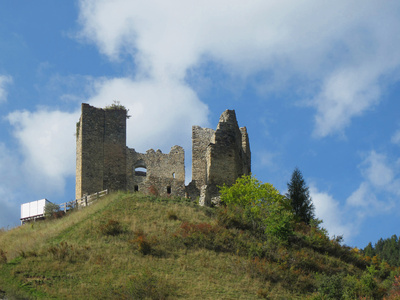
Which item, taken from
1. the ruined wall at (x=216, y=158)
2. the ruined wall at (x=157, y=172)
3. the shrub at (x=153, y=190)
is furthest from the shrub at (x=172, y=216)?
the ruined wall at (x=157, y=172)

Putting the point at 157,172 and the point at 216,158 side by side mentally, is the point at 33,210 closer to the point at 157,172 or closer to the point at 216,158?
the point at 157,172

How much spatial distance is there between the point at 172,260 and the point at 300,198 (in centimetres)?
1794

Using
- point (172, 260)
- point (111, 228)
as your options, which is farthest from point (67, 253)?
point (172, 260)

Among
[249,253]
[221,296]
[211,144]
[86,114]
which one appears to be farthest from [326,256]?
[86,114]

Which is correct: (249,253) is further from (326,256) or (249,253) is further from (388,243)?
(388,243)

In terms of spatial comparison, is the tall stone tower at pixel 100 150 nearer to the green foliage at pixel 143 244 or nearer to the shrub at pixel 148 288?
the green foliage at pixel 143 244

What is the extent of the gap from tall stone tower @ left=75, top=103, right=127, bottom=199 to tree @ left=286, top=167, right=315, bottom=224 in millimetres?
13220

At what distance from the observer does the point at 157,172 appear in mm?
43906

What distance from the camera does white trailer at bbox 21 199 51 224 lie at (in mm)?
40562

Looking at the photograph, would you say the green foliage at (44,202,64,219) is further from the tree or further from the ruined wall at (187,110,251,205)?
the tree

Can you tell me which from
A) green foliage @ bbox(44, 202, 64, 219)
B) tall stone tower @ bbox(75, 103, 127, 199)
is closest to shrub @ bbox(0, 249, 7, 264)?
green foliage @ bbox(44, 202, 64, 219)

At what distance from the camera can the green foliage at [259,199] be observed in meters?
32.9

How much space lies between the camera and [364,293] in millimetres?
27438

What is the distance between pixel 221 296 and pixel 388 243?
64967mm
